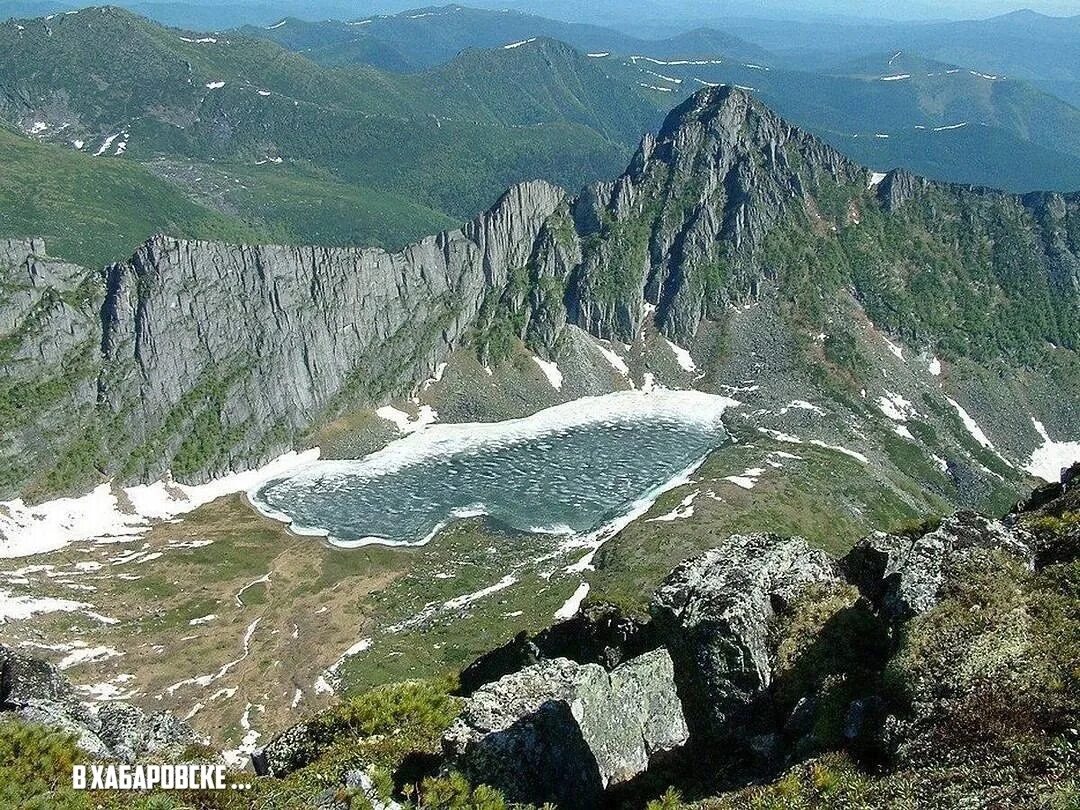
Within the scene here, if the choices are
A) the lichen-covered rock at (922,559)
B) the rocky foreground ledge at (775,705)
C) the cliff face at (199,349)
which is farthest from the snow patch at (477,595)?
the lichen-covered rock at (922,559)

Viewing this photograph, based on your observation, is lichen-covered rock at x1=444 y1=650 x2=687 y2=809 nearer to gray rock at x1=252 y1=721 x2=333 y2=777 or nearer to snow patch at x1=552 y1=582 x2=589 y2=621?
gray rock at x1=252 y1=721 x2=333 y2=777

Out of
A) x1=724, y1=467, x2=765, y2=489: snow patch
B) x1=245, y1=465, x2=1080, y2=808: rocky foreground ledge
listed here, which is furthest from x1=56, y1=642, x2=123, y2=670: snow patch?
x1=724, y1=467, x2=765, y2=489: snow patch

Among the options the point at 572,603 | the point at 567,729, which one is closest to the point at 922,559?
the point at 567,729

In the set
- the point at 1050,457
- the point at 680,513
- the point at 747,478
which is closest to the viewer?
the point at 680,513

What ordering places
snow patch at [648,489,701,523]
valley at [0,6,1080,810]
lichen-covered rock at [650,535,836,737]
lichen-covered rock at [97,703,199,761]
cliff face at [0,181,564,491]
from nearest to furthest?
valley at [0,6,1080,810]
lichen-covered rock at [650,535,836,737]
lichen-covered rock at [97,703,199,761]
snow patch at [648,489,701,523]
cliff face at [0,181,564,491]

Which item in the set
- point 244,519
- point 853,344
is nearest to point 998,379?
point 853,344

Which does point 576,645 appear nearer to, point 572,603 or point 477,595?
point 572,603
